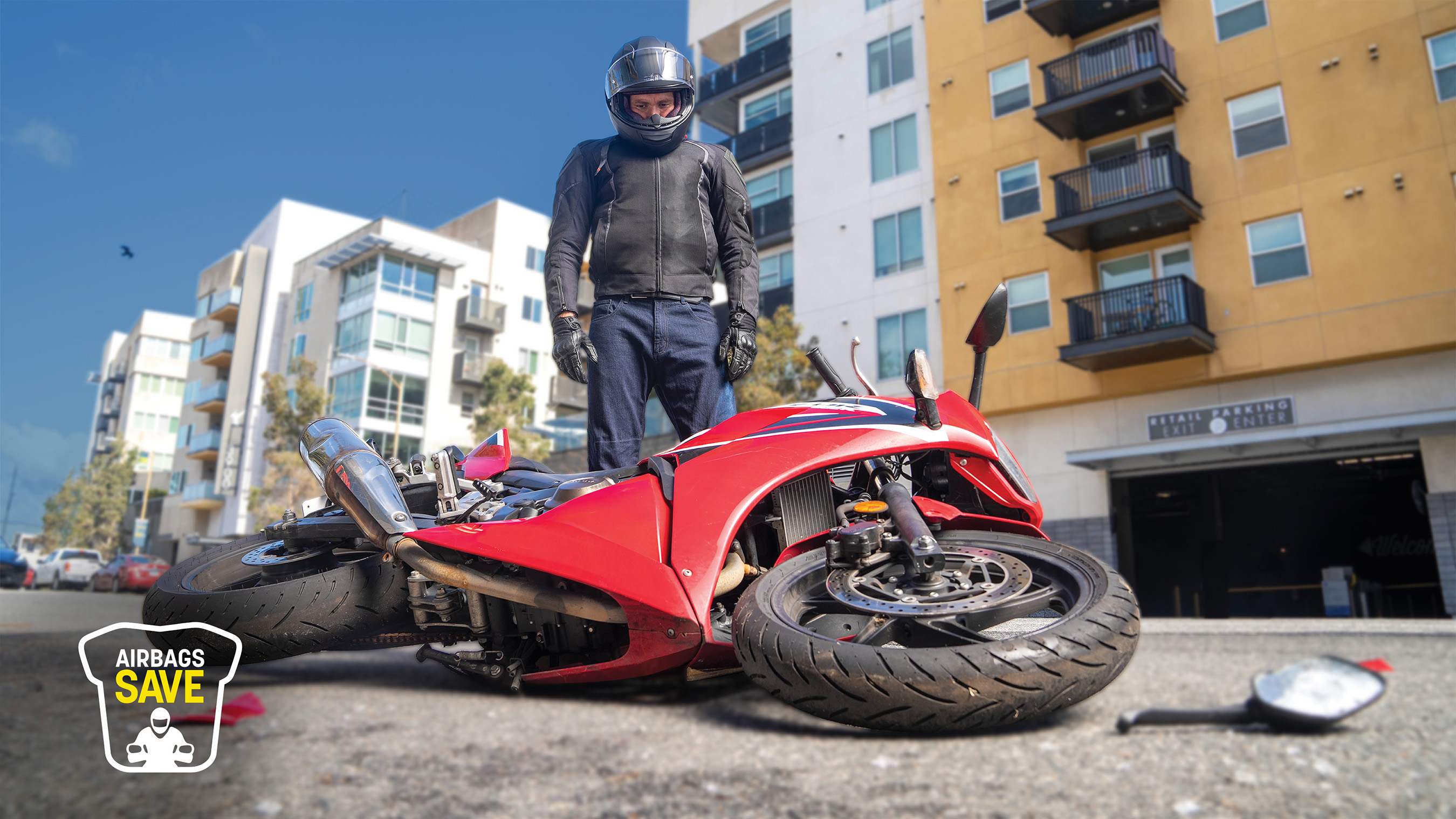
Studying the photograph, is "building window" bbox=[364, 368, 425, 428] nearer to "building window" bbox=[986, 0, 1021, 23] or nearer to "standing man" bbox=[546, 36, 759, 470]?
"building window" bbox=[986, 0, 1021, 23]

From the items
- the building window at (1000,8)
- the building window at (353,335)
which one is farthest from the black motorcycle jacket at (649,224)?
the building window at (353,335)

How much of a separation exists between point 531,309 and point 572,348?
133 ft

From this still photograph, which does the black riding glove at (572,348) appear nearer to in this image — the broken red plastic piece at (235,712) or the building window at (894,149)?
the broken red plastic piece at (235,712)

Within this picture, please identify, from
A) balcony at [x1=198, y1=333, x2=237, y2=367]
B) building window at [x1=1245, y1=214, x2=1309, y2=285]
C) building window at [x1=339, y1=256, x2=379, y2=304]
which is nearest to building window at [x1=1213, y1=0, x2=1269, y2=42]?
building window at [x1=1245, y1=214, x2=1309, y2=285]

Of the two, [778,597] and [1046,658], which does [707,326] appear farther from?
[1046,658]

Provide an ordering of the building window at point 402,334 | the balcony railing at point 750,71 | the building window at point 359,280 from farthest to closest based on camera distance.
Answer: the building window at point 402,334, the building window at point 359,280, the balcony railing at point 750,71

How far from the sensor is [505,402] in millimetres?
27750

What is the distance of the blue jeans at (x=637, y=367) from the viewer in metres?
2.70

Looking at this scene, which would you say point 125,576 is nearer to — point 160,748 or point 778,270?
point 778,270

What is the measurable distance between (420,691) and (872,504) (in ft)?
3.06

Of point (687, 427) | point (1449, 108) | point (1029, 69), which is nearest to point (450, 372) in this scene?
point (1029, 69)

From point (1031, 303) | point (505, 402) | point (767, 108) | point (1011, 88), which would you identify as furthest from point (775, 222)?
point (505, 402)

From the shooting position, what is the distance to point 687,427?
2857 mm

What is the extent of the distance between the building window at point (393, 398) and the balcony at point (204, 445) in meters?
9.66
